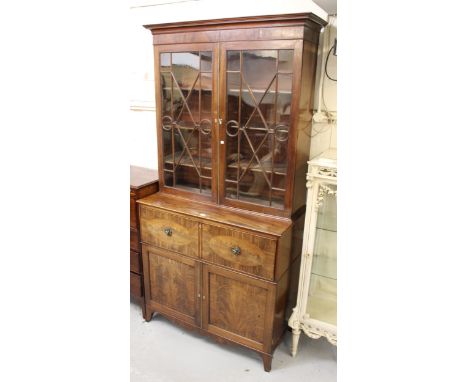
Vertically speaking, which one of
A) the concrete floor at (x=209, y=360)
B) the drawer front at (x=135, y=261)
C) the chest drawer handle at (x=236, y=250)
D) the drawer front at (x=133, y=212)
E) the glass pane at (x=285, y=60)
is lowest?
the concrete floor at (x=209, y=360)

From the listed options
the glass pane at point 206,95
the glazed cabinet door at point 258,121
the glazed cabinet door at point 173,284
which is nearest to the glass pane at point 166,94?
the glass pane at point 206,95

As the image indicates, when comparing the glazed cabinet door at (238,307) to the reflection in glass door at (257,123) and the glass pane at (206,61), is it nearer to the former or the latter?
the reflection in glass door at (257,123)

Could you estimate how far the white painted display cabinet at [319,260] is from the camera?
5.68 feet

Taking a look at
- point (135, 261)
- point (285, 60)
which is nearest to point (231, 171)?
point (285, 60)

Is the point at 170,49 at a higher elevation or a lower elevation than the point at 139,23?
lower

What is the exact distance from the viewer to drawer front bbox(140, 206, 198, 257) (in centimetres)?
195

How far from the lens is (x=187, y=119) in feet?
6.56

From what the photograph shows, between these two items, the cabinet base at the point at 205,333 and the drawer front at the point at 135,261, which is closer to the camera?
the cabinet base at the point at 205,333

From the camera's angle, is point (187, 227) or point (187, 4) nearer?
point (187, 227)

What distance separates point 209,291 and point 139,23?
1.88 meters

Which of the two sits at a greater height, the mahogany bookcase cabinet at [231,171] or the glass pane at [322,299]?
the mahogany bookcase cabinet at [231,171]
